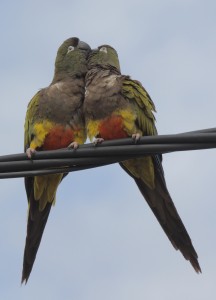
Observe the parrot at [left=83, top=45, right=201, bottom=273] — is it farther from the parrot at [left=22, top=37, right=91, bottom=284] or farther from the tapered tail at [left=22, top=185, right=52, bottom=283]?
the tapered tail at [left=22, top=185, right=52, bottom=283]

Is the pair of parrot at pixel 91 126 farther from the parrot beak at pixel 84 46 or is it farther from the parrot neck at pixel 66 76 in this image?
the parrot beak at pixel 84 46

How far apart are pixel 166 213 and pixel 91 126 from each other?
1.14 m

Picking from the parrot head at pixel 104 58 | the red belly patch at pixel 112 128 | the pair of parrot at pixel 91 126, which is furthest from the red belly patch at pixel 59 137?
the parrot head at pixel 104 58

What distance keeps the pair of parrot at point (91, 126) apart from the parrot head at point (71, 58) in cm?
16

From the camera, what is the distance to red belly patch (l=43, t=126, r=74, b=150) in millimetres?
6078

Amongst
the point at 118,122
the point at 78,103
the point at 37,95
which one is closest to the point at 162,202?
the point at 118,122

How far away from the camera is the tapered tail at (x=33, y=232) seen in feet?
18.0

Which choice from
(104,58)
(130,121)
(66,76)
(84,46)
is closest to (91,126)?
(130,121)

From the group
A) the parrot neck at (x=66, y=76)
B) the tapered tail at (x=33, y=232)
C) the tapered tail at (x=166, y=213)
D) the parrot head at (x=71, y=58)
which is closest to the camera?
the tapered tail at (x=166, y=213)

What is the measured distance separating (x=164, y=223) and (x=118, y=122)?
41.9 inches

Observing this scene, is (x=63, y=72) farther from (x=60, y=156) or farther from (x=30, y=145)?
(x=60, y=156)

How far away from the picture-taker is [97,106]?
19.4 feet

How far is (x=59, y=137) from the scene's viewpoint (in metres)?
6.10

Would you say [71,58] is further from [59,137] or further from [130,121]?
[130,121]
